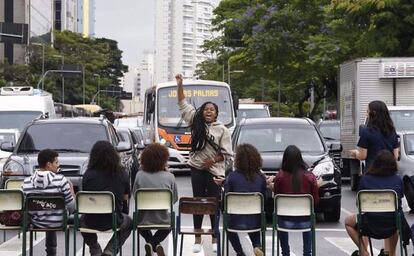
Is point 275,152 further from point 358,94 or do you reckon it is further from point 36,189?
point 358,94

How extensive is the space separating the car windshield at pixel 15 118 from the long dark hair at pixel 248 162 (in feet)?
51.3

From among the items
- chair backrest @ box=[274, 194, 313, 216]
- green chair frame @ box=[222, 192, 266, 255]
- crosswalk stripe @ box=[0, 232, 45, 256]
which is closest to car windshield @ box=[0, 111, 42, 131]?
crosswalk stripe @ box=[0, 232, 45, 256]

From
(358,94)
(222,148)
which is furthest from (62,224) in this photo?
(358,94)

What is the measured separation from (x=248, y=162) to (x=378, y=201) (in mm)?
1504

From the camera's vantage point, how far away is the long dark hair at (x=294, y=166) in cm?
998

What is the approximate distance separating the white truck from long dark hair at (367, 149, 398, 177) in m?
10.9

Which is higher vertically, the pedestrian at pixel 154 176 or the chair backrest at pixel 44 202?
the pedestrian at pixel 154 176

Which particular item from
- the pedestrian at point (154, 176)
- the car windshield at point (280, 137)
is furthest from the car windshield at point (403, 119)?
the pedestrian at point (154, 176)

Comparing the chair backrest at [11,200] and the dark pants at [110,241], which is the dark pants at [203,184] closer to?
the dark pants at [110,241]

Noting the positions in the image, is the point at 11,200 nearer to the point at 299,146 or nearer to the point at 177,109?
the point at 299,146

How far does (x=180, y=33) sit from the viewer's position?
518 ft

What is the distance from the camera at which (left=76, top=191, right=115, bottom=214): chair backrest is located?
9258 millimetres

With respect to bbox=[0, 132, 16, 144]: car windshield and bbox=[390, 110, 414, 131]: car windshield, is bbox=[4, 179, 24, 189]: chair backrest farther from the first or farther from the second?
bbox=[390, 110, 414, 131]: car windshield

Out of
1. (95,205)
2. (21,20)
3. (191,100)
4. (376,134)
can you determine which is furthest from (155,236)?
(21,20)
